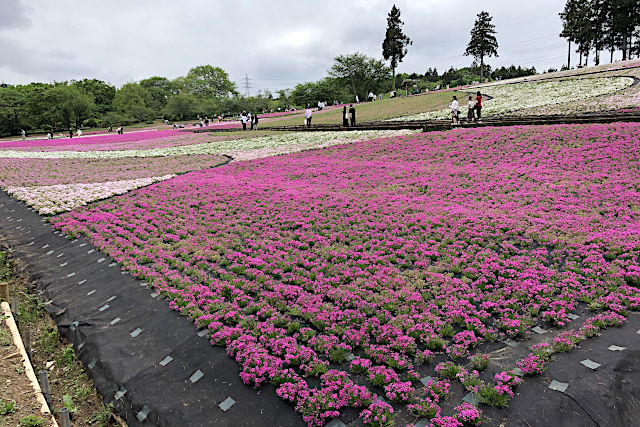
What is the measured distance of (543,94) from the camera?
36875mm

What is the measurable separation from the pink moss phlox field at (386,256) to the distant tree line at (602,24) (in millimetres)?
58368

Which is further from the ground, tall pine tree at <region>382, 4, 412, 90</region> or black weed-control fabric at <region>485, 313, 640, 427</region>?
tall pine tree at <region>382, 4, 412, 90</region>

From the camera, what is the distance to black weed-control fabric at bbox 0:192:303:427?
17.1 feet

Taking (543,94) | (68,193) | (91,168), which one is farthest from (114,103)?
(543,94)

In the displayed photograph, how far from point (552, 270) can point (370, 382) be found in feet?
16.3

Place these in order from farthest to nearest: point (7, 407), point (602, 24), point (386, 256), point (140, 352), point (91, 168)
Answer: point (602, 24) → point (91, 168) → point (386, 256) → point (140, 352) → point (7, 407)

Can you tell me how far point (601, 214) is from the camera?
408 inches

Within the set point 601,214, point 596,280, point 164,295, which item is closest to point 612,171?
point 601,214

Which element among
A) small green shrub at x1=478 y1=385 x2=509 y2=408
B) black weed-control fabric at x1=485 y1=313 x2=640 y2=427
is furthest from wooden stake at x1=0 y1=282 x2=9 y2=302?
black weed-control fabric at x1=485 y1=313 x2=640 y2=427

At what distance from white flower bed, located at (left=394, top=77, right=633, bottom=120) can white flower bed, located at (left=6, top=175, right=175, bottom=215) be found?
84.4 feet

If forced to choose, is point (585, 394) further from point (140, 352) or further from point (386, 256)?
point (140, 352)

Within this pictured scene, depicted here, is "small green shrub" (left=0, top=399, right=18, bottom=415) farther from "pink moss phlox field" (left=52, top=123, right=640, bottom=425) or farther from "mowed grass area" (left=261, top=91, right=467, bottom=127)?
"mowed grass area" (left=261, top=91, right=467, bottom=127)

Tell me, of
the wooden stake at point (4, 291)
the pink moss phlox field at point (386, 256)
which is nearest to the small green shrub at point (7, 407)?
the pink moss phlox field at point (386, 256)

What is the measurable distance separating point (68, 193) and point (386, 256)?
15.1 metres
